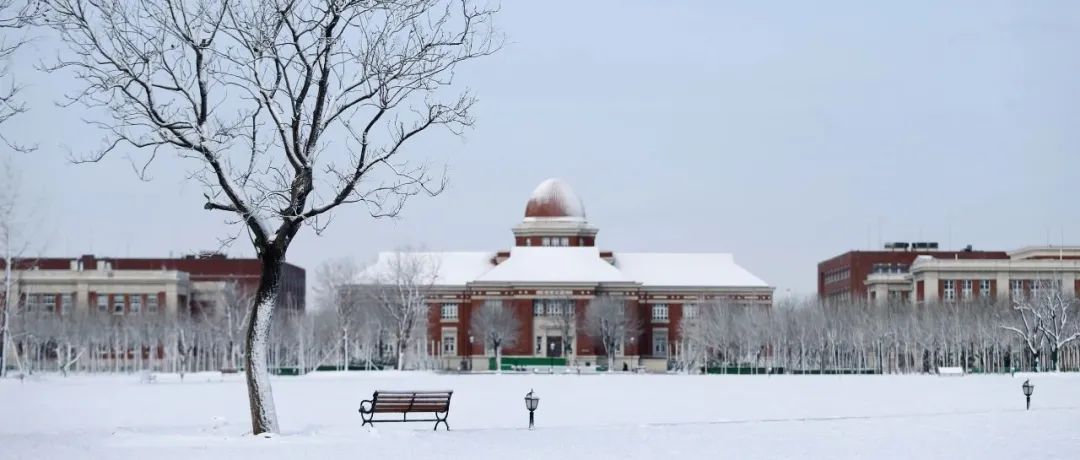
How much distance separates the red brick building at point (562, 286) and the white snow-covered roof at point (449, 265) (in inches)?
2.9

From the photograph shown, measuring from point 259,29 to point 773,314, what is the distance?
73.9 meters

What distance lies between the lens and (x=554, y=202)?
111 m

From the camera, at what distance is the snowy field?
21.8 meters

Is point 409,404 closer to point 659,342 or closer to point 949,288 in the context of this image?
point 659,342

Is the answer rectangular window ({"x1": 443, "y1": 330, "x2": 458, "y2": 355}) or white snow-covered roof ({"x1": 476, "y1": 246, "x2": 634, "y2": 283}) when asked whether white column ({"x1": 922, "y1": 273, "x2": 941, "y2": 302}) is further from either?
rectangular window ({"x1": 443, "y1": 330, "x2": 458, "y2": 355})

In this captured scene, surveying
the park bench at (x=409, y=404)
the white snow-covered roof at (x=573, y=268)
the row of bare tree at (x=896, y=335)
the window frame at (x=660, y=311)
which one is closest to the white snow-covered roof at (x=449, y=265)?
the white snow-covered roof at (x=573, y=268)

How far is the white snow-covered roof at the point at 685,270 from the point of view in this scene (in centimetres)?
10806

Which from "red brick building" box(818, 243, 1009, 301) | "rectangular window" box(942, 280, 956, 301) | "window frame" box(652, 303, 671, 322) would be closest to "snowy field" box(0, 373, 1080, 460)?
"window frame" box(652, 303, 671, 322)

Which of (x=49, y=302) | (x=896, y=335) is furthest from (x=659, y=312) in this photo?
(x=49, y=302)

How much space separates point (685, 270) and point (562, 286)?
11782mm

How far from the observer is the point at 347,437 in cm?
2373

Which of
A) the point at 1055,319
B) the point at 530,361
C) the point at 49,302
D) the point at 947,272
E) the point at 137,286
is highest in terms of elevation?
the point at 947,272

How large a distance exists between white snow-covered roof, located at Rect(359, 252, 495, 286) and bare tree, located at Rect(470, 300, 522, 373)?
4.06m

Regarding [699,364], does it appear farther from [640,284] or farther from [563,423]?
[563,423]
